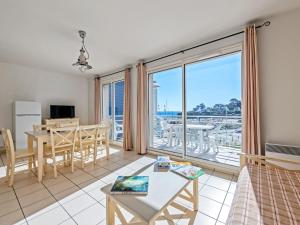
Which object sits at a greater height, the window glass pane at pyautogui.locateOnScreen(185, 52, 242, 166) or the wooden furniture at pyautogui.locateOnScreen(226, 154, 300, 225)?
the window glass pane at pyautogui.locateOnScreen(185, 52, 242, 166)

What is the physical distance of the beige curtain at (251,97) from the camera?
2355 mm

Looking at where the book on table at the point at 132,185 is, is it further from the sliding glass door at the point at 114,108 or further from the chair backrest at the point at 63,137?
the sliding glass door at the point at 114,108

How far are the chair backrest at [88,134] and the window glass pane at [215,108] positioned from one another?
2059 millimetres

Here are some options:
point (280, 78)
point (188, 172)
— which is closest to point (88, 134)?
point (188, 172)

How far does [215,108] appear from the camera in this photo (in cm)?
370

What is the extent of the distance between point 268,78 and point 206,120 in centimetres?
186

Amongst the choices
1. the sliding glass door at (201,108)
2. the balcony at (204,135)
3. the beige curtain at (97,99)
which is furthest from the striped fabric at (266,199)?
the beige curtain at (97,99)

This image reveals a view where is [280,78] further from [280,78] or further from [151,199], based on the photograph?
[151,199]

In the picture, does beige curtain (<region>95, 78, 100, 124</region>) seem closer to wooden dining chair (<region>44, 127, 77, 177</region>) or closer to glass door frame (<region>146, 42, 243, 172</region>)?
glass door frame (<region>146, 42, 243, 172</region>)

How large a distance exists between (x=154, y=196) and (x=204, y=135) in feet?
10.7

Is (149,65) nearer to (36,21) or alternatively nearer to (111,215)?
(36,21)

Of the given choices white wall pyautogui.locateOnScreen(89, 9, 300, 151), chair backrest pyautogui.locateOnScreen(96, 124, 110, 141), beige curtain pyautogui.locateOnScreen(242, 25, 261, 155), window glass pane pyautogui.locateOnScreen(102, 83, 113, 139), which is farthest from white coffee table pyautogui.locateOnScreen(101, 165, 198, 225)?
window glass pane pyautogui.locateOnScreen(102, 83, 113, 139)

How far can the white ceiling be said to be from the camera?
2.02m

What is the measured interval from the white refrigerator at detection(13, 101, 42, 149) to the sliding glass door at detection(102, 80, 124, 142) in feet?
6.59
